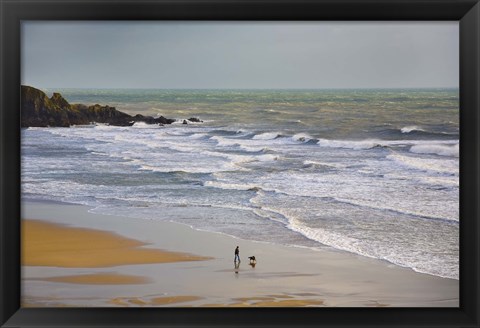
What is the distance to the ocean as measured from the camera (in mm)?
4746

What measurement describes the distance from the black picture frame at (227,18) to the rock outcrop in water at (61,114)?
18cm

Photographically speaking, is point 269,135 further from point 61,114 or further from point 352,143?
point 61,114

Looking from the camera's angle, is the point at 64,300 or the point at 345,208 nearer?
the point at 64,300

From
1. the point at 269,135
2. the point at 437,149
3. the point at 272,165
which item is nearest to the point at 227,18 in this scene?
the point at 269,135

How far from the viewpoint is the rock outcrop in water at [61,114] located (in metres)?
4.50

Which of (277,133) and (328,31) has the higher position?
(328,31)

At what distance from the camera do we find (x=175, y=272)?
4.62 m

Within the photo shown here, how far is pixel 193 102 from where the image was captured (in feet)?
16.0

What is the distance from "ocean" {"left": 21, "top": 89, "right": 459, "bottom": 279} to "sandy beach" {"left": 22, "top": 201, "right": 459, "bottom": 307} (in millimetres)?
120

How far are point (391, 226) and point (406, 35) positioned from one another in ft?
3.73

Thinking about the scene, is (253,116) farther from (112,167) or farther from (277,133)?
(112,167)

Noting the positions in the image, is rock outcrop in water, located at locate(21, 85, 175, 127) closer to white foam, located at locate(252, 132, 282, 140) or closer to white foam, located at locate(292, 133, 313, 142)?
white foam, located at locate(252, 132, 282, 140)

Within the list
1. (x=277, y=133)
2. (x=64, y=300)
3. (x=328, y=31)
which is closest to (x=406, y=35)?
(x=328, y=31)

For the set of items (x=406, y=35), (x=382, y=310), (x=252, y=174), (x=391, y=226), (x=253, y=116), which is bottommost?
(x=382, y=310)
